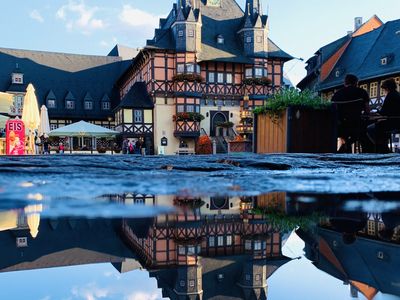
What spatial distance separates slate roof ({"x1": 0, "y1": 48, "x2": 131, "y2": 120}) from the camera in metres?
41.7

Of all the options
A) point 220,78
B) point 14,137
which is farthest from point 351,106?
point 220,78

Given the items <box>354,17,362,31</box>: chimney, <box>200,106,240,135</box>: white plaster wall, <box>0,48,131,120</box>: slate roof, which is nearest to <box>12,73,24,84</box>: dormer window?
<box>0,48,131,120</box>: slate roof

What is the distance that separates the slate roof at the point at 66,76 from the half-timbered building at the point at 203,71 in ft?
31.2

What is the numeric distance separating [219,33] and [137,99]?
9195 millimetres

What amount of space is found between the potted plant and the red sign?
7.68 metres

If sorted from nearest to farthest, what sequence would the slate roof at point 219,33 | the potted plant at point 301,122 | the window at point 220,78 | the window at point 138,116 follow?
the potted plant at point 301,122, the slate roof at point 219,33, the window at point 138,116, the window at point 220,78

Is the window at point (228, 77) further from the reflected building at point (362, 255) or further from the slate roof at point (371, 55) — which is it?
the reflected building at point (362, 255)

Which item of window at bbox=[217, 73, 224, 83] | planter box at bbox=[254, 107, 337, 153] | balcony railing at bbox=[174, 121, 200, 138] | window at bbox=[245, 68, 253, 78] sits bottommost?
planter box at bbox=[254, 107, 337, 153]

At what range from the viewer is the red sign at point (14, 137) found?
41.0 feet

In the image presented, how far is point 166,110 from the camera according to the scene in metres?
32.7

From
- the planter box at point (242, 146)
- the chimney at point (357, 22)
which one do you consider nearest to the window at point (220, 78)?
the chimney at point (357, 22)

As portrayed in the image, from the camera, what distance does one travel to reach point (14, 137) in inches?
498

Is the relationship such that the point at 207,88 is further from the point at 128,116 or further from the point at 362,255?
the point at 362,255

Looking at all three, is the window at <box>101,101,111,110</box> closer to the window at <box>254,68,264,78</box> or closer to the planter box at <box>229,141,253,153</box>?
the window at <box>254,68,264,78</box>
